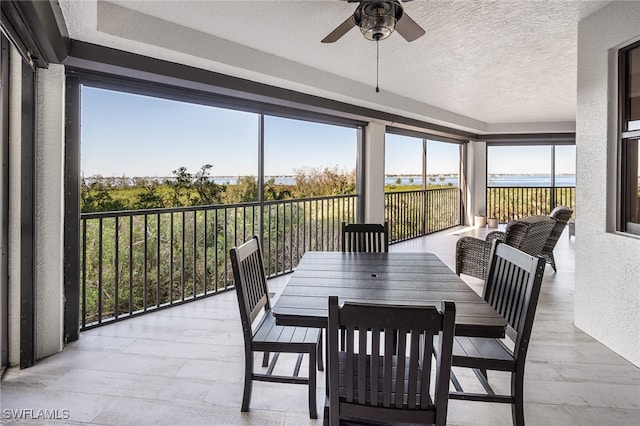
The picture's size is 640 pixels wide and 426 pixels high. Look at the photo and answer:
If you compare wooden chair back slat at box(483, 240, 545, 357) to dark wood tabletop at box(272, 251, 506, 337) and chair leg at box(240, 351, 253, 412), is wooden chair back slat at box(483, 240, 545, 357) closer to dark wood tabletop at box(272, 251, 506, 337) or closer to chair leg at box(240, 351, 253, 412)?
dark wood tabletop at box(272, 251, 506, 337)

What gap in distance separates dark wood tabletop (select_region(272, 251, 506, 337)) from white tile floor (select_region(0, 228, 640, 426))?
0.67m

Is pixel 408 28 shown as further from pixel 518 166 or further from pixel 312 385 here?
pixel 518 166

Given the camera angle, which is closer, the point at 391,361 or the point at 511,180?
the point at 391,361

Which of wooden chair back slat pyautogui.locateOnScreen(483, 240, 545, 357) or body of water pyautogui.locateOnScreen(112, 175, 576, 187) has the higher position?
body of water pyautogui.locateOnScreen(112, 175, 576, 187)

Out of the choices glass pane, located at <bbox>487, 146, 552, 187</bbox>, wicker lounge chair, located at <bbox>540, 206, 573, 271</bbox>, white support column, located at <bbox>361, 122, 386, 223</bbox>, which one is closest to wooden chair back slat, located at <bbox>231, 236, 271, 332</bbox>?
white support column, located at <bbox>361, 122, 386, 223</bbox>

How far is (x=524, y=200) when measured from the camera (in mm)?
8820

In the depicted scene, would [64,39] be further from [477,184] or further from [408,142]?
[477,184]

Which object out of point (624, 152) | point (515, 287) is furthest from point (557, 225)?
point (515, 287)

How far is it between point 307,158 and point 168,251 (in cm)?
224

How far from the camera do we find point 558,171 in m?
8.59

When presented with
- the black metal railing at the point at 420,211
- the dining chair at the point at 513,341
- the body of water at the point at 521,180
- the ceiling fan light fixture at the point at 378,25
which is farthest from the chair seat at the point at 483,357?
the body of water at the point at 521,180

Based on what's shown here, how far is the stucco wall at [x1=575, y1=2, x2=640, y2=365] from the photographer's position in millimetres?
2471

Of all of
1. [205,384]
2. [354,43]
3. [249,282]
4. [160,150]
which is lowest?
[205,384]

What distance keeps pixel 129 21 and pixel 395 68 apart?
2.65m
